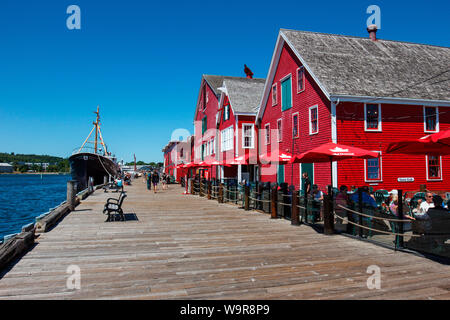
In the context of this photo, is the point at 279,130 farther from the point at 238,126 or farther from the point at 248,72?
the point at 248,72

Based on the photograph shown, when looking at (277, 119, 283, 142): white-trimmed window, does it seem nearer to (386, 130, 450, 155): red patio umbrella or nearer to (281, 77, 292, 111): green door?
(281, 77, 292, 111): green door

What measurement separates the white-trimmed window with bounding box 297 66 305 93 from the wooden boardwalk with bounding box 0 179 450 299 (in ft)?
39.9

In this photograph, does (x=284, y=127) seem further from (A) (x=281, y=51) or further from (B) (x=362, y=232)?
(B) (x=362, y=232)

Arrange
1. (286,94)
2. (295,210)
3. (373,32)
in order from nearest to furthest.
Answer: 1. (295,210)
2. (286,94)
3. (373,32)

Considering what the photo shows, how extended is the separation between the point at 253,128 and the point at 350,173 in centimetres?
1228

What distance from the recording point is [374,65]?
67.3 feet

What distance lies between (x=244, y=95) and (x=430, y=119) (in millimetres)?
15152

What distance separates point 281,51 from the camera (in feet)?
75.8

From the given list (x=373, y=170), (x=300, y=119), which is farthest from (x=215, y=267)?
(x=300, y=119)

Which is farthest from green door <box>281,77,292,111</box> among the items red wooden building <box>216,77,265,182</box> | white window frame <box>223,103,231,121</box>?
white window frame <box>223,103,231,121</box>

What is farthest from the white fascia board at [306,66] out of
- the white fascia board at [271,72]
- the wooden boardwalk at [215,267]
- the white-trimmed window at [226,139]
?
the white-trimmed window at [226,139]

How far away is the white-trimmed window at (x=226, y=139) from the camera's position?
95.4ft

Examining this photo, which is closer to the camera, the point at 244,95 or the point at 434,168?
the point at 434,168

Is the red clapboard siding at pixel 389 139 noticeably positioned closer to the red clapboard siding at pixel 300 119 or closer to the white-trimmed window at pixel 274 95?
the red clapboard siding at pixel 300 119
